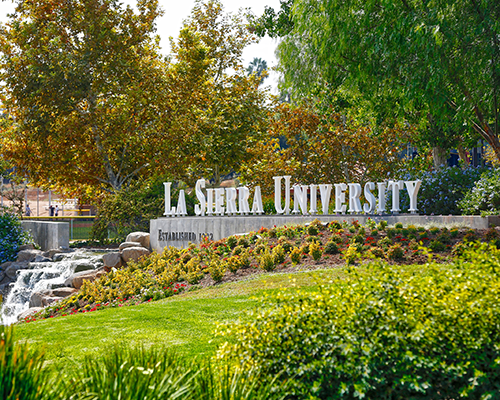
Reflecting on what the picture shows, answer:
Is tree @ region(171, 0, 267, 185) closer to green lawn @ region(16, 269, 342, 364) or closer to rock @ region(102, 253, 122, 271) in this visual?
rock @ region(102, 253, 122, 271)

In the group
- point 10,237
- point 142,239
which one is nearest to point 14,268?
point 10,237

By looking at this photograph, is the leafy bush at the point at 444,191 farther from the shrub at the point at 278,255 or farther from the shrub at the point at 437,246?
the shrub at the point at 278,255

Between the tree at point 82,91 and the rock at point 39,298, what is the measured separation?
11190 millimetres

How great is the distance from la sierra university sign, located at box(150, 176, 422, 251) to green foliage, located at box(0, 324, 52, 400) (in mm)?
10995

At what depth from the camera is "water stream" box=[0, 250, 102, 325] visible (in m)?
16.1

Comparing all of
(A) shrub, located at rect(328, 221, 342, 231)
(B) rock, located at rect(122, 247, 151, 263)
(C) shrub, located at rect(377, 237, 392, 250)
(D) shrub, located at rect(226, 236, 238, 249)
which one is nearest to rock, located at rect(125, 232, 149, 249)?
(B) rock, located at rect(122, 247, 151, 263)

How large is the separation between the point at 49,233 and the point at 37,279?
199 inches

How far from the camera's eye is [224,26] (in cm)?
2964

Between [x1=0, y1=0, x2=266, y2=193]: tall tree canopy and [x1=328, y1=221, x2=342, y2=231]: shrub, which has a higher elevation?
[x1=0, y1=0, x2=266, y2=193]: tall tree canopy

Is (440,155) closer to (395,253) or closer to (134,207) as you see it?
(395,253)

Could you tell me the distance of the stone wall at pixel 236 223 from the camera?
1237 cm

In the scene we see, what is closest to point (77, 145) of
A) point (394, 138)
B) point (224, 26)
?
point (224, 26)

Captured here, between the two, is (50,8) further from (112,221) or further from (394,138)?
(394,138)

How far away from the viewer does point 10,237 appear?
68.9ft
